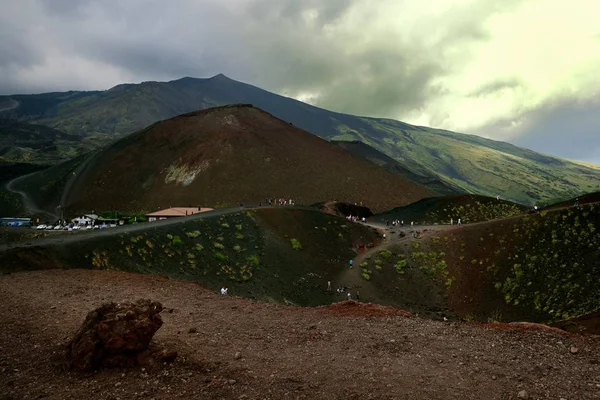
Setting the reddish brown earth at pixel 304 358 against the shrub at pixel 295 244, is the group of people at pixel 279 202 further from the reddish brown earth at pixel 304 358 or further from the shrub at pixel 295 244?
the reddish brown earth at pixel 304 358

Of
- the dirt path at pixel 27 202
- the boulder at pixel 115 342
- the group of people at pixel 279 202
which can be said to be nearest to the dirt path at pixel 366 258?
the group of people at pixel 279 202

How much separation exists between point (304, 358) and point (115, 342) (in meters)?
5.00

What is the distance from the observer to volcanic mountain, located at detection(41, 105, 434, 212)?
104062 millimetres

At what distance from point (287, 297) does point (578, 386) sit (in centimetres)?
3008

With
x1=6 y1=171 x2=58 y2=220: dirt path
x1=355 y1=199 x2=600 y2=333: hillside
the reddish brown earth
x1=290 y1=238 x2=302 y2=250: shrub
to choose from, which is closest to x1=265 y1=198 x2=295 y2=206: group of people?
x1=290 y1=238 x2=302 y2=250: shrub

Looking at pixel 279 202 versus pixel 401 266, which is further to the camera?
pixel 279 202

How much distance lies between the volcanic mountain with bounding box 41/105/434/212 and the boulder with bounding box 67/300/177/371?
292 ft

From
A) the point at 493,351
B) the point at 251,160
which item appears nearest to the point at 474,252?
the point at 493,351

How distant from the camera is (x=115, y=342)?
1003 centimetres

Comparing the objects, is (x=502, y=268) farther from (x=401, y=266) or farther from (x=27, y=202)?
(x=27, y=202)

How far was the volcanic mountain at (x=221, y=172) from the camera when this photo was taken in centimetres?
10406

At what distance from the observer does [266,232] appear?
50781mm

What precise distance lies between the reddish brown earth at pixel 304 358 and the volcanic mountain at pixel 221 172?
8547cm

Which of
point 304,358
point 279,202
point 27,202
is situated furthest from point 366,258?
point 27,202
